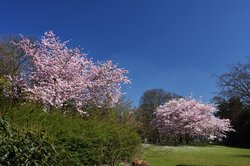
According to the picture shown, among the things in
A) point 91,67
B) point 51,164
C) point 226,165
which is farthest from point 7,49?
point 51,164

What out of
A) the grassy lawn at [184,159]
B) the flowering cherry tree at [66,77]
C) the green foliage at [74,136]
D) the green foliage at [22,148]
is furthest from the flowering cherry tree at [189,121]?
the green foliage at [22,148]

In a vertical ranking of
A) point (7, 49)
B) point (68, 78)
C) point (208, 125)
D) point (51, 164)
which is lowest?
point (51, 164)

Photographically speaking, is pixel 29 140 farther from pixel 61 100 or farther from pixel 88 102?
pixel 88 102

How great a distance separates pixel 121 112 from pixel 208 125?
95.6ft

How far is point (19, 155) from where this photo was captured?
4.05m

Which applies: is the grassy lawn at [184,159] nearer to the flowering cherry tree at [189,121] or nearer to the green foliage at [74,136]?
the green foliage at [74,136]

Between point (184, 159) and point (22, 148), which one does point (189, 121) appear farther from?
point (22, 148)

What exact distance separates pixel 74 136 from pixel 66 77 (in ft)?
33.5

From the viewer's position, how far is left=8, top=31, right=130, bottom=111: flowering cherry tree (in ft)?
53.2

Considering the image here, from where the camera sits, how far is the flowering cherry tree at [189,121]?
45.5 m

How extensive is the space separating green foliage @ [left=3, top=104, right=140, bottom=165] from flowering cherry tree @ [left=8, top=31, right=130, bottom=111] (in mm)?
5213

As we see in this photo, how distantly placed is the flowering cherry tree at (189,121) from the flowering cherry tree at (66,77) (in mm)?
27262

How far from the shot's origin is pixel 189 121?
150 feet

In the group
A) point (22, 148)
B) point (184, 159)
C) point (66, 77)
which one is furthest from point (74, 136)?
point (184, 159)
